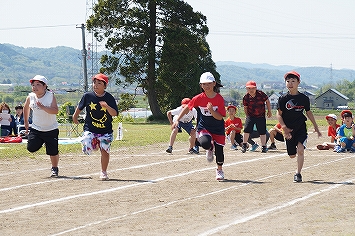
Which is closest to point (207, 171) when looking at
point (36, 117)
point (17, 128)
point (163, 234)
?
point (36, 117)

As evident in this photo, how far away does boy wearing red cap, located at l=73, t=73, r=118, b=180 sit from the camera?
14.7 meters

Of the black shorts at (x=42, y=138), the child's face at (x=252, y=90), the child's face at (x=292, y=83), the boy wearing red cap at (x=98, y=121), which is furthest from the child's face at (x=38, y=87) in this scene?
the child's face at (x=252, y=90)

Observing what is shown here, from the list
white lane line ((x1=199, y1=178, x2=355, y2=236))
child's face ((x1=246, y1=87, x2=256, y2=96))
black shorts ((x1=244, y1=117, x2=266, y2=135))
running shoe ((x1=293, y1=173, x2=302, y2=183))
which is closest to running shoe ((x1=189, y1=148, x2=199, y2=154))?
black shorts ((x1=244, y1=117, x2=266, y2=135))

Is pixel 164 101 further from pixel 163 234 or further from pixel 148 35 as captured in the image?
pixel 163 234

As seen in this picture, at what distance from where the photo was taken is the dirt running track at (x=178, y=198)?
936cm

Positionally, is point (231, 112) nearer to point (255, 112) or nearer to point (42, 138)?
point (255, 112)

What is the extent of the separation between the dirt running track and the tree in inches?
1569

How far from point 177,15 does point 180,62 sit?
4.73 meters

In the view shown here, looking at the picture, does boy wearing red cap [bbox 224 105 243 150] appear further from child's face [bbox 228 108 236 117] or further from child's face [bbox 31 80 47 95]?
child's face [bbox 31 80 47 95]

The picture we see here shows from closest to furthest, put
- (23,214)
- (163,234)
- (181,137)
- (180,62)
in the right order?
(163,234)
(23,214)
(181,137)
(180,62)

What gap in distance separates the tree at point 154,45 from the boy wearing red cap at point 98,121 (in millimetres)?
43164

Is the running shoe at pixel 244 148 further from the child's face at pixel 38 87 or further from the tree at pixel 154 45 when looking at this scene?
the tree at pixel 154 45

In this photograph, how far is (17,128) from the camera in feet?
99.6

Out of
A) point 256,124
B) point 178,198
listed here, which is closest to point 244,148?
point 256,124
